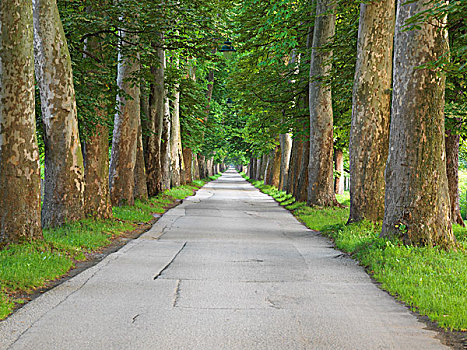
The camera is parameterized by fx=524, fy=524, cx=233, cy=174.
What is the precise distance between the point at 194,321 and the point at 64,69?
810cm

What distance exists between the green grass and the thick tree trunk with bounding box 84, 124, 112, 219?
16.2 inches

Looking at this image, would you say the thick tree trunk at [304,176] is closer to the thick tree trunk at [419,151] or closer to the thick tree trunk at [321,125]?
the thick tree trunk at [321,125]

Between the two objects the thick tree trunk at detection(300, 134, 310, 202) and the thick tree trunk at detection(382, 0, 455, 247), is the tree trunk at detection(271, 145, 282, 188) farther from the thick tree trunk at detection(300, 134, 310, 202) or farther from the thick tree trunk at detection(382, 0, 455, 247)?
the thick tree trunk at detection(382, 0, 455, 247)

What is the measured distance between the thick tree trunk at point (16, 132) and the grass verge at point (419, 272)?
5854mm

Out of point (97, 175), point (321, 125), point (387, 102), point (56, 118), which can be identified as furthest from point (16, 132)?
point (321, 125)

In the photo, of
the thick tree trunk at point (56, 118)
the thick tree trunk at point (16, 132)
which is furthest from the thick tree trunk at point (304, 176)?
the thick tree trunk at point (16, 132)

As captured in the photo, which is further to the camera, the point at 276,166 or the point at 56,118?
the point at 276,166

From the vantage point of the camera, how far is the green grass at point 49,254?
683 centimetres

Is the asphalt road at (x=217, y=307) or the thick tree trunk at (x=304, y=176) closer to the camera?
the asphalt road at (x=217, y=307)

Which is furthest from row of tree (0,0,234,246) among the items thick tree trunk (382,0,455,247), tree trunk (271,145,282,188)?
tree trunk (271,145,282,188)

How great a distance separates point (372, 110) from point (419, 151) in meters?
3.84

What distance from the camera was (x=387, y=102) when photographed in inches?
515

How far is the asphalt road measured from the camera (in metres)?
4.84

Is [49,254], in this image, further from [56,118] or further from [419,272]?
[419,272]
